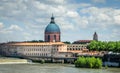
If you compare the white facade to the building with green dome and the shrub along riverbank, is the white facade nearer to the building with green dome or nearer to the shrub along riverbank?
the building with green dome

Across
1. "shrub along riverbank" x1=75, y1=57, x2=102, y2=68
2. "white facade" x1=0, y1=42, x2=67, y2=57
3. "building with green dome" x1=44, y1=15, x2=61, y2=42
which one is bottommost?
"shrub along riverbank" x1=75, y1=57, x2=102, y2=68

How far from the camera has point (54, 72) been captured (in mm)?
72812

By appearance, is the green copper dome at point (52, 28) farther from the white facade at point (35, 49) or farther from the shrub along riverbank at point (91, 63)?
the shrub along riverbank at point (91, 63)

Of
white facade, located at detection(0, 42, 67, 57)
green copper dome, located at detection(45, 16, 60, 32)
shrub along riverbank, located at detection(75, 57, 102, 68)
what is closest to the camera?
shrub along riverbank, located at detection(75, 57, 102, 68)

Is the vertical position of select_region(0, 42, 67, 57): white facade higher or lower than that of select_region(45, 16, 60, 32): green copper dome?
lower

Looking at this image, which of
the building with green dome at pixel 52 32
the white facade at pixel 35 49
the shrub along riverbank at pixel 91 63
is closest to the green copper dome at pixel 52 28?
the building with green dome at pixel 52 32

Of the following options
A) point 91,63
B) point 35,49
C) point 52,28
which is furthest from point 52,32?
point 91,63

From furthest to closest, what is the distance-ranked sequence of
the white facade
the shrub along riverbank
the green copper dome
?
the green copper dome, the white facade, the shrub along riverbank

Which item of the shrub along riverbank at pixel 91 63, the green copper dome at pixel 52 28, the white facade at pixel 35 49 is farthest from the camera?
the green copper dome at pixel 52 28

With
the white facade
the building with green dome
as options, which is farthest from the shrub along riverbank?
the building with green dome

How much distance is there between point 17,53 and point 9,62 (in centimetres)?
4186

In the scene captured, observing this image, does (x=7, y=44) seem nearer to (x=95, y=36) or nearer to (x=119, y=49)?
(x=95, y=36)

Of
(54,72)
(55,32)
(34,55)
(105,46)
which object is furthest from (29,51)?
(54,72)

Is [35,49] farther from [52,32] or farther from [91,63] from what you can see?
[91,63]
